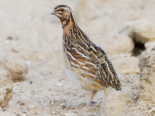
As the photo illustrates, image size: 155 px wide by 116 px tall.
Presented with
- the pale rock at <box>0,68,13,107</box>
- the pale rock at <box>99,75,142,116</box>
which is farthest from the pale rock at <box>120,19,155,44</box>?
the pale rock at <box>0,68,13,107</box>

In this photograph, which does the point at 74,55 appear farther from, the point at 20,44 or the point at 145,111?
the point at 20,44

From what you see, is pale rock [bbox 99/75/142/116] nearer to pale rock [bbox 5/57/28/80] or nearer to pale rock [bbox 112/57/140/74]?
pale rock [bbox 112/57/140/74]

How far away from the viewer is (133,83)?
5.73 m

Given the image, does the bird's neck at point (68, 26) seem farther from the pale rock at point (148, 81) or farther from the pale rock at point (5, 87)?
the pale rock at point (148, 81)

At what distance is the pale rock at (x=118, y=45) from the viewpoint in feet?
25.9

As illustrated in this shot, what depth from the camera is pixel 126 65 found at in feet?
21.9

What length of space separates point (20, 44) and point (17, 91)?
13.3 ft

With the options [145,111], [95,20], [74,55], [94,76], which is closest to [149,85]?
[145,111]

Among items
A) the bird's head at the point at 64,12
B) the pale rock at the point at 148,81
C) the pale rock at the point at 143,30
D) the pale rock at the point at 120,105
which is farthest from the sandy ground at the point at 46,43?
the bird's head at the point at 64,12

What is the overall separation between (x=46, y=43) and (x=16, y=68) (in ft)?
12.1

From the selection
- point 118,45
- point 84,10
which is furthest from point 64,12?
point 84,10

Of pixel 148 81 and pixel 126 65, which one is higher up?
pixel 126 65

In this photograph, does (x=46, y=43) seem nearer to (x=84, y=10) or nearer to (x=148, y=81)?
(x=84, y=10)

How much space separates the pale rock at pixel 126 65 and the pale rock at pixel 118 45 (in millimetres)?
1049
